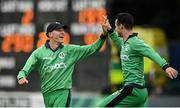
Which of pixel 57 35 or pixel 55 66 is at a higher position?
pixel 57 35

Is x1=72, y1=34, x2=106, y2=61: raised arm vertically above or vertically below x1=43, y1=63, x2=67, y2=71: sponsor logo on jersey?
above

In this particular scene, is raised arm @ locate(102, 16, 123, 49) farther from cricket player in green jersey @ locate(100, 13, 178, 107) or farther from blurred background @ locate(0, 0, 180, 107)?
blurred background @ locate(0, 0, 180, 107)

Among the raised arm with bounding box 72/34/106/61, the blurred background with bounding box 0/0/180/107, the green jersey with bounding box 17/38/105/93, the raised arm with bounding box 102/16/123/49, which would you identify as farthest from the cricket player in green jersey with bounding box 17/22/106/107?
the blurred background with bounding box 0/0/180/107

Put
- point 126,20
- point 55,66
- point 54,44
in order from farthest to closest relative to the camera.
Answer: point 54,44
point 55,66
point 126,20

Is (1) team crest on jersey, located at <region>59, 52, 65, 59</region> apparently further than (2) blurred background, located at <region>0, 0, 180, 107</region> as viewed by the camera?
No

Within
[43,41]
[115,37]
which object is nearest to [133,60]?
[115,37]

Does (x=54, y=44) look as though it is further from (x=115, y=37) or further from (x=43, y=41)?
(x=43, y=41)

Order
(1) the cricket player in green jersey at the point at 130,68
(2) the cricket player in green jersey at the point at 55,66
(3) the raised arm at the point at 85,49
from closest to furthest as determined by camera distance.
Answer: (1) the cricket player in green jersey at the point at 130,68 < (2) the cricket player in green jersey at the point at 55,66 < (3) the raised arm at the point at 85,49

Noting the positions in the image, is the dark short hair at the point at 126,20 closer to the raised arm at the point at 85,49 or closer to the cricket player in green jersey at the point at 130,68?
the cricket player in green jersey at the point at 130,68

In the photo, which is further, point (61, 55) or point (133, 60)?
point (61, 55)

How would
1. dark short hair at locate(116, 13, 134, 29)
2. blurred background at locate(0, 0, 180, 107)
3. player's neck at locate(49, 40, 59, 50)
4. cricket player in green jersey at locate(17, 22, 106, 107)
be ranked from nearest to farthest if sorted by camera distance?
dark short hair at locate(116, 13, 134, 29)
cricket player in green jersey at locate(17, 22, 106, 107)
player's neck at locate(49, 40, 59, 50)
blurred background at locate(0, 0, 180, 107)

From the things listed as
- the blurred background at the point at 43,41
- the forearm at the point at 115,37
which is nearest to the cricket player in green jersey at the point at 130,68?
the forearm at the point at 115,37

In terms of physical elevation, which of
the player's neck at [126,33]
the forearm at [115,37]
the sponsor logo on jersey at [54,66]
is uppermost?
the player's neck at [126,33]

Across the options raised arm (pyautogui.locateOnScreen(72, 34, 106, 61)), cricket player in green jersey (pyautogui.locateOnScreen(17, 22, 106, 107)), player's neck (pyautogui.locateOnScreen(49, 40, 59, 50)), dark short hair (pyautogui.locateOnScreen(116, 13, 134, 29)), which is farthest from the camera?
raised arm (pyautogui.locateOnScreen(72, 34, 106, 61))
